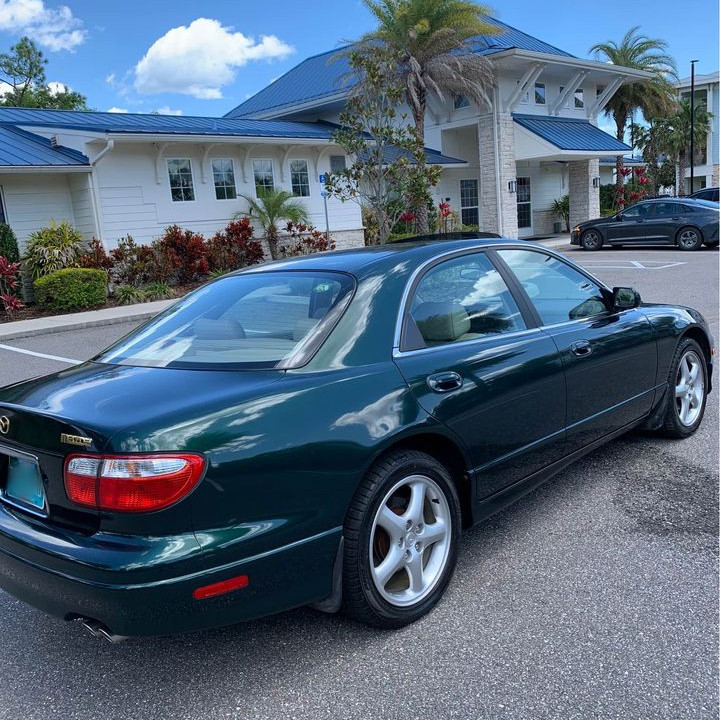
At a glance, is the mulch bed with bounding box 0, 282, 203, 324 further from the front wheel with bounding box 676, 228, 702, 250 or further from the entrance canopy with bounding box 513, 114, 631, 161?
the entrance canopy with bounding box 513, 114, 631, 161

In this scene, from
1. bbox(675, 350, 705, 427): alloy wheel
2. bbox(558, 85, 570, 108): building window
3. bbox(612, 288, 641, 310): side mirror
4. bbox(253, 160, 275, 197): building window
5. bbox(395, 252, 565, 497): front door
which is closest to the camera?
bbox(395, 252, 565, 497): front door

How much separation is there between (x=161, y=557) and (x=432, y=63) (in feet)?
77.2

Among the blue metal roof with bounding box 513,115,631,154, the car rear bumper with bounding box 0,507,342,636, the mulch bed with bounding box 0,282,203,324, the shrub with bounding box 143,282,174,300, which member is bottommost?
the mulch bed with bounding box 0,282,203,324

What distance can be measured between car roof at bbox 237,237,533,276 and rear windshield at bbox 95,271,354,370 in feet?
0.26

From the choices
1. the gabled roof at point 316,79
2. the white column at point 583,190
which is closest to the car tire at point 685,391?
the gabled roof at point 316,79

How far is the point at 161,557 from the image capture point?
2.19 m

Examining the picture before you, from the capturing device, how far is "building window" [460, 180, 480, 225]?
91.0ft

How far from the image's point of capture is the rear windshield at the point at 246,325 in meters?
2.84

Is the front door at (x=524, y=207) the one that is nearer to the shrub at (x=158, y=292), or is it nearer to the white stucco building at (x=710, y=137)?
the shrub at (x=158, y=292)

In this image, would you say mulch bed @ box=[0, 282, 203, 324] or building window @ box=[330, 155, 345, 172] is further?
building window @ box=[330, 155, 345, 172]

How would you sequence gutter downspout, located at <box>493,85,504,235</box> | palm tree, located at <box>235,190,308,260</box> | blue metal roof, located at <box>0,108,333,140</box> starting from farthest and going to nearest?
1. gutter downspout, located at <box>493,85,504,235</box>
2. palm tree, located at <box>235,190,308,260</box>
3. blue metal roof, located at <box>0,108,333,140</box>

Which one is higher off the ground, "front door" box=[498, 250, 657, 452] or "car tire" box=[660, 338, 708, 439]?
"front door" box=[498, 250, 657, 452]

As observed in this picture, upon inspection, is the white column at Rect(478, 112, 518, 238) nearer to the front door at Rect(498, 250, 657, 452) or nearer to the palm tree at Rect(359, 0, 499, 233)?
the palm tree at Rect(359, 0, 499, 233)

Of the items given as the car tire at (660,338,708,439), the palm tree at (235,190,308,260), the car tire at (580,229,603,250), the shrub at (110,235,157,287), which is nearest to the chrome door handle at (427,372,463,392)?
the car tire at (660,338,708,439)
